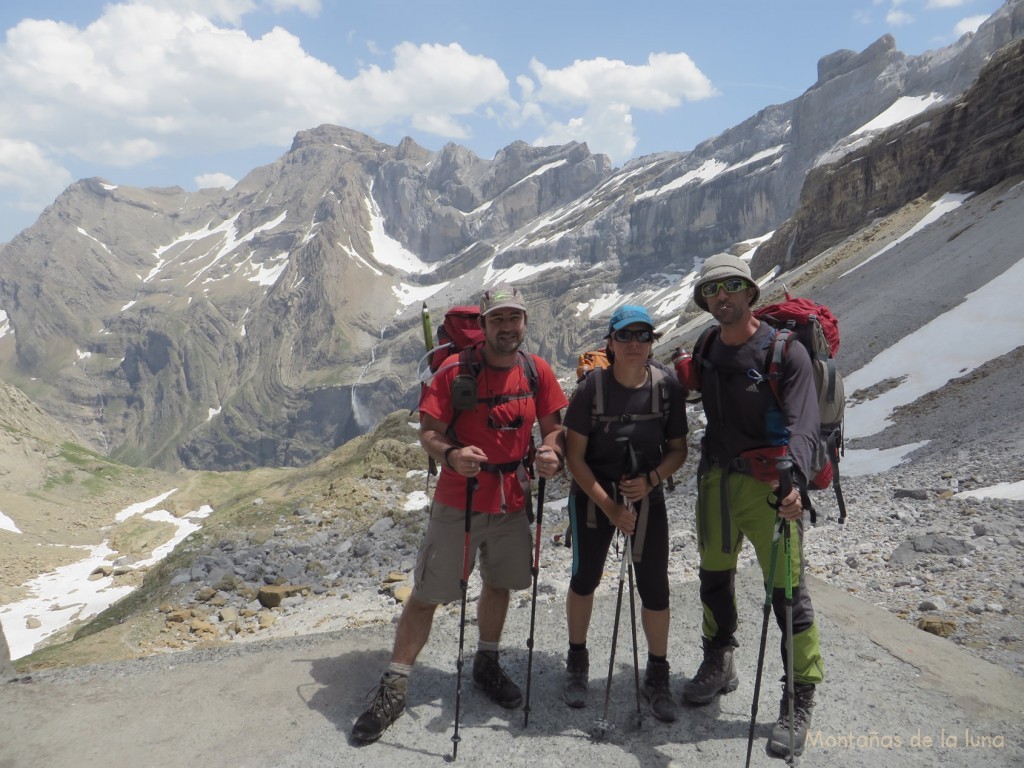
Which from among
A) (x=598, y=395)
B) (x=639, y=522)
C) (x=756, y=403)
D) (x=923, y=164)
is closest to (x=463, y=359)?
(x=598, y=395)

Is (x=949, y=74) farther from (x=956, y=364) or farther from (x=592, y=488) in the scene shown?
(x=592, y=488)

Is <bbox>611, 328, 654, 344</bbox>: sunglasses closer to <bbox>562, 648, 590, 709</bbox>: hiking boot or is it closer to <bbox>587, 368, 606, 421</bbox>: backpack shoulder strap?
<bbox>587, 368, 606, 421</bbox>: backpack shoulder strap

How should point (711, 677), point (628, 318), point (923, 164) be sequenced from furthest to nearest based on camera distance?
point (923, 164) → point (711, 677) → point (628, 318)

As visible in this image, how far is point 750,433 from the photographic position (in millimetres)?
5008

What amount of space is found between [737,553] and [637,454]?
1.17m

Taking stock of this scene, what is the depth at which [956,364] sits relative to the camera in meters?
20.7

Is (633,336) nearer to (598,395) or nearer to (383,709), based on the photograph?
(598,395)

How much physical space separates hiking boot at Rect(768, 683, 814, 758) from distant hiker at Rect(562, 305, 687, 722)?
31.6 inches

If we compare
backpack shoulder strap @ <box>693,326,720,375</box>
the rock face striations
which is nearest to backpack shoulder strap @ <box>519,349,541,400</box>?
backpack shoulder strap @ <box>693,326,720,375</box>

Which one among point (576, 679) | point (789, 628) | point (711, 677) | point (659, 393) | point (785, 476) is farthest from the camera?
point (576, 679)

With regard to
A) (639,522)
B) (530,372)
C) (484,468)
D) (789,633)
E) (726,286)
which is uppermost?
(726,286)

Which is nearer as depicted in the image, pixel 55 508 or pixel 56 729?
pixel 56 729

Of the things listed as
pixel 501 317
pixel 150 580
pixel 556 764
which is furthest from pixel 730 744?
pixel 150 580

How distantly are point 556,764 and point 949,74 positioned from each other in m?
191
